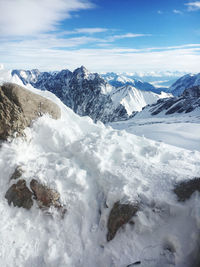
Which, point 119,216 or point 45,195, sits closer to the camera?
point 119,216

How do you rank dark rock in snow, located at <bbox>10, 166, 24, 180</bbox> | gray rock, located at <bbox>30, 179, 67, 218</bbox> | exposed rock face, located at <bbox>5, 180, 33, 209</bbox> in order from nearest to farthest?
gray rock, located at <bbox>30, 179, 67, 218</bbox> < exposed rock face, located at <bbox>5, 180, 33, 209</bbox> < dark rock in snow, located at <bbox>10, 166, 24, 180</bbox>

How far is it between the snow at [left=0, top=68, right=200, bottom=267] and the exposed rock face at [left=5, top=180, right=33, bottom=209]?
10.5 inches

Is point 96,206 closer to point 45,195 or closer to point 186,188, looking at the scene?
point 45,195

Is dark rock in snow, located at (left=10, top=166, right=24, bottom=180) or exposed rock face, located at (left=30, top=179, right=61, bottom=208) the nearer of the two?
exposed rock face, located at (left=30, top=179, right=61, bottom=208)

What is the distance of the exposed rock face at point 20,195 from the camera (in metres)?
8.59

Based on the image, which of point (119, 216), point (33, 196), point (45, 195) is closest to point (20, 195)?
point (33, 196)

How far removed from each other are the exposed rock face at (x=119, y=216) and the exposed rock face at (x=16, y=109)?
7298 millimetres

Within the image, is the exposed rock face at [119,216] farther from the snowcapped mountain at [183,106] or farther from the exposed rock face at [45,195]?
the snowcapped mountain at [183,106]

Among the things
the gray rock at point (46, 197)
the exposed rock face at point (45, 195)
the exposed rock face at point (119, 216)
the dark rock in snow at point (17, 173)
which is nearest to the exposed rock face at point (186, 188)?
the exposed rock face at point (119, 216)

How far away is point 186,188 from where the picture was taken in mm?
7621

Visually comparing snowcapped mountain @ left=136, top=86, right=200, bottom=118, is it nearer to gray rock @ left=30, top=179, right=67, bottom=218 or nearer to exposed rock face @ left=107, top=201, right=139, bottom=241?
exposed rock face @ left=107, top=201, right=139, bottom=241

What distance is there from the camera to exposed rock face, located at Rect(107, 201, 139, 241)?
742 centimetres

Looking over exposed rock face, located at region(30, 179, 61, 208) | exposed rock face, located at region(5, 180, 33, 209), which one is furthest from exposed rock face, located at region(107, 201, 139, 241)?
exposed rock face, located at region(5, 180, 33, 209)

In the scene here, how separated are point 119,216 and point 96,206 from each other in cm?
125
